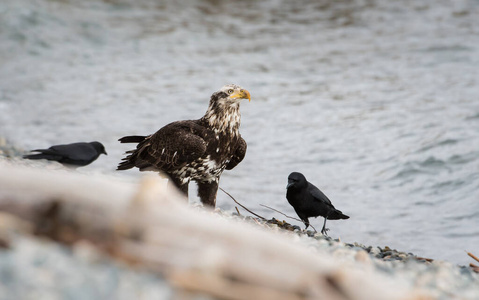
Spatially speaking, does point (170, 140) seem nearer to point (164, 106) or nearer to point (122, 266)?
point (122, 266)

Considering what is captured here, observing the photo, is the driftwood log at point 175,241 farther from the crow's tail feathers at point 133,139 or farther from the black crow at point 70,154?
the black crow at point 70,154

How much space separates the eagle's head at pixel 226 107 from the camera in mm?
5801

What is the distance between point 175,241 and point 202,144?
9.78 ft

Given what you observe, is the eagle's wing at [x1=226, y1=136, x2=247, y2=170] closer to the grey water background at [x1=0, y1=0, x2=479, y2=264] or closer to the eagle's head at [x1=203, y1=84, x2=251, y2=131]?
the eagle's head at [x1=203, y1=84, x2=251, y2=131]

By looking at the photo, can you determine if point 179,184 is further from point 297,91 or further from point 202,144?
point 297,91

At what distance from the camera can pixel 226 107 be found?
580cm

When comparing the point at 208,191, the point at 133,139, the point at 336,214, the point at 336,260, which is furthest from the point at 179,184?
the point at 336,260

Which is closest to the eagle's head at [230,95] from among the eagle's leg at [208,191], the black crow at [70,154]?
the eagle's leg at [208,191]

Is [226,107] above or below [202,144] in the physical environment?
above

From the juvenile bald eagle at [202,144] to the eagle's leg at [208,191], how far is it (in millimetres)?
10

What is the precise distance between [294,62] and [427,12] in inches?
324

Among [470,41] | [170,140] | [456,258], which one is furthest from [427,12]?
[170,140]

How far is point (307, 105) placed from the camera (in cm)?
1370

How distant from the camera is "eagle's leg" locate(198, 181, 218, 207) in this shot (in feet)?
19.9
